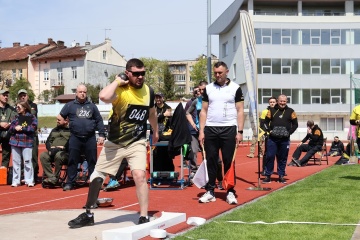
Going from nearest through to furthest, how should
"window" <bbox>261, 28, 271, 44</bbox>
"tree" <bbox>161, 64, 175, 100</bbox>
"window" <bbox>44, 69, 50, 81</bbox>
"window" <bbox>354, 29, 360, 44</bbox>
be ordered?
1. "window" <bbox>354, 29, 360, 44</bbox>
2. "window" <bbox>261, 28, 271, 44</bbox>
3. "window" <bbox>44, 69, 50, 81</bbox>
4. "tree" <bbox>161, 64, 175, 100</bbox>

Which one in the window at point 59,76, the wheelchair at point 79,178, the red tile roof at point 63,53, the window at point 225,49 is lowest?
the wheelchair at point 79,178

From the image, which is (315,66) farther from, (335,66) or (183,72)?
(183,72)

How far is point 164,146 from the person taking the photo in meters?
11.9

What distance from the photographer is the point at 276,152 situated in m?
13.1

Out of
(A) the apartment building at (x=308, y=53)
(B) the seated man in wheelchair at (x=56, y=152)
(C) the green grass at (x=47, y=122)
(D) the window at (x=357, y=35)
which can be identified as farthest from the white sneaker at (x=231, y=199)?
(C) the green grass at (x=47, y=122)

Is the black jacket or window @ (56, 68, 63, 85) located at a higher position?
window @ (56, 68, 63, 85)

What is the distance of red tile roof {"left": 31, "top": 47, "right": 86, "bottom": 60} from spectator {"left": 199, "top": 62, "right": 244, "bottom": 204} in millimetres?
82337

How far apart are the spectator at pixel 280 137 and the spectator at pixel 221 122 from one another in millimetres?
3497

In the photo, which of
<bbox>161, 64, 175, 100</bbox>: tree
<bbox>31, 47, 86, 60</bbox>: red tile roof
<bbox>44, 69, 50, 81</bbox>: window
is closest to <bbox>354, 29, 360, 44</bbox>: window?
<bbox>161, 64, 175, 100</bbox>: tree

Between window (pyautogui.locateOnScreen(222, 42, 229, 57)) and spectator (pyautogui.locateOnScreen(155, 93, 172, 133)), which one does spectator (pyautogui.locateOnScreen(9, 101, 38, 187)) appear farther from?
window (pyautogui.locateOnScreen(222, 42, 229, 57))

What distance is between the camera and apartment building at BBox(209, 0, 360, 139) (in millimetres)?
60156

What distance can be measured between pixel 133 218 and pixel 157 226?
46.1 inches

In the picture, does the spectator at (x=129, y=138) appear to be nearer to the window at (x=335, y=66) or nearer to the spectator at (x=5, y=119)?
the spectator at (x=5, y=119)

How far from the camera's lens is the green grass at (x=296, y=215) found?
252 inches
